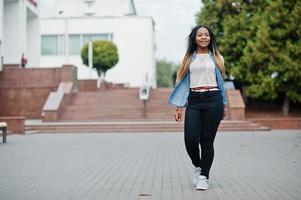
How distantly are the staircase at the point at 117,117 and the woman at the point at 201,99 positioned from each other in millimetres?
12909

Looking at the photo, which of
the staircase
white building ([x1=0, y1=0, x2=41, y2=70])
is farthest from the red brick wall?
white building ([x1=0, y1=0, x2=41, y2=70])

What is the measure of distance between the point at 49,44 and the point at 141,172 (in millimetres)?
46384

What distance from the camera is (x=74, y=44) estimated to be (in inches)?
2050

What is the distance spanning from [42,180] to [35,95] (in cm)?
2089

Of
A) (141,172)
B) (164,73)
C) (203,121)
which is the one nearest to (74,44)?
(141,172)

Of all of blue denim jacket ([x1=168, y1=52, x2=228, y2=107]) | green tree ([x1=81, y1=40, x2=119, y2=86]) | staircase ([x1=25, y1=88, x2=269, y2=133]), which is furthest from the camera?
green tree ([x1=81, y1=40, x2=119, y2=86])

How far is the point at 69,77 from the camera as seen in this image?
28031mm

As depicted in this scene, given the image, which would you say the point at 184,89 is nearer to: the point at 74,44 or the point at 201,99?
the point at 201,99

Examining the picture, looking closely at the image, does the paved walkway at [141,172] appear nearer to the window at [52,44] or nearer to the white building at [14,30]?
the white building at [14,30]

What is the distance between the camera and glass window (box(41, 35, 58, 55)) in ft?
173

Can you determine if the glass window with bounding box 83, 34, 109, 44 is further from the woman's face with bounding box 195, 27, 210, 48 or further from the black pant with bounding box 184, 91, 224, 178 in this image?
the black pant with bounding box 184, 91, 224, 178

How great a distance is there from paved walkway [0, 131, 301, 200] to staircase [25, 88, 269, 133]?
6.14 meters

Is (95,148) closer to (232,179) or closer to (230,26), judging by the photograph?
(232,179)

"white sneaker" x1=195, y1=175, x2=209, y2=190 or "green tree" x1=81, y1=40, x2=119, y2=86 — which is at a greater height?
"green tree" x1=81, y1=40, x2=119, y2=86
